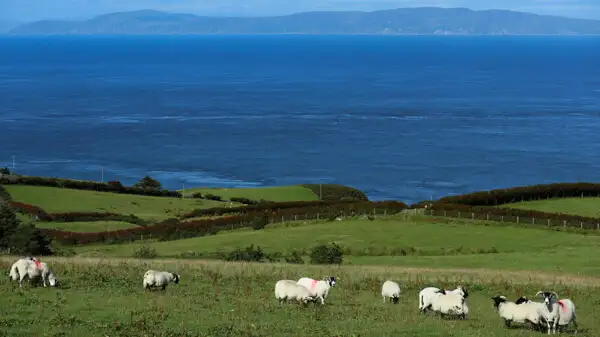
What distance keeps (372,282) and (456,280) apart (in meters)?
3.65

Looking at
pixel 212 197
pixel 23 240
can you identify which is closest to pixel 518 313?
pixel 23 240

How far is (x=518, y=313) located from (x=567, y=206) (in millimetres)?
43891

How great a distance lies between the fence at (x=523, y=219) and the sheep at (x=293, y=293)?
32244 mm

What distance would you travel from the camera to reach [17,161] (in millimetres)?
133625

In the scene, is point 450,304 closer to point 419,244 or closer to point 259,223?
point 419,244

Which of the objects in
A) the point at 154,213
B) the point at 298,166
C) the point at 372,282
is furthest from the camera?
the point at 298,166

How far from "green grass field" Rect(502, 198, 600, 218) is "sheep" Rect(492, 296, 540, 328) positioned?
130 feet

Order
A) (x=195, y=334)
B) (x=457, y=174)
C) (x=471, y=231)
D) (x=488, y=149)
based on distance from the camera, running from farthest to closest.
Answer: (x=488, y=149) → (x=457, y=174) → (x=471, y=231) → (x=195, y=334)

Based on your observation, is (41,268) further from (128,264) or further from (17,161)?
(17,161)

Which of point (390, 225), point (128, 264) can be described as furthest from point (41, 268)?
point (390, 225)

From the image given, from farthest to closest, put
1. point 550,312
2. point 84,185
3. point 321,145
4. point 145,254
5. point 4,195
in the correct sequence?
1. point 321,145
2. point 84,185
3. point 4,195
4. point 145,254
5. point 550,312

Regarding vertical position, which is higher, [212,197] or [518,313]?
[212,197]

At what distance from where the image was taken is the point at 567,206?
6431 cm

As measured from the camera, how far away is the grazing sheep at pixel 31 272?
85.4ft
